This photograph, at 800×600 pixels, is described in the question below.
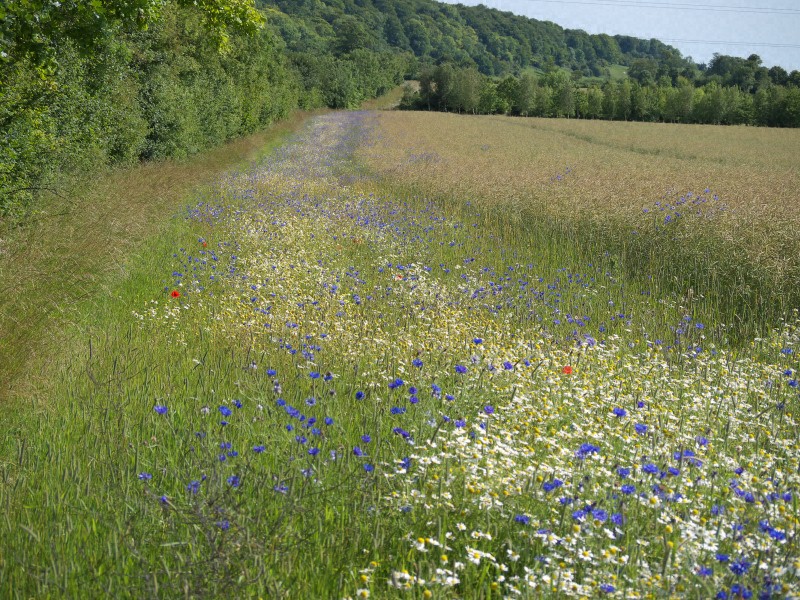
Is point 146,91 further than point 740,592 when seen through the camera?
Yes

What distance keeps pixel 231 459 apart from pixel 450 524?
1204mm

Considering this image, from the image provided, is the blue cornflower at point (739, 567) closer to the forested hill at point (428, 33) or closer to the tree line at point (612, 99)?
the tree line at point (612, 99)

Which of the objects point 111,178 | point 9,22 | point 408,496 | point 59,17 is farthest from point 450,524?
point 111,178

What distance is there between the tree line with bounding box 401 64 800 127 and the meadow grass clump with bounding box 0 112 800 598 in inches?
2893

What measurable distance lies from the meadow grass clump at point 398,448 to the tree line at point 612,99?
73.5m

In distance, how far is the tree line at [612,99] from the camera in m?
70.1

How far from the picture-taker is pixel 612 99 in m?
84.0

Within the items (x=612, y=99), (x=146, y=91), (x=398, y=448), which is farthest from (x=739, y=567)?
(x=612, y=99)

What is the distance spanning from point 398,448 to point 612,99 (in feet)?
294

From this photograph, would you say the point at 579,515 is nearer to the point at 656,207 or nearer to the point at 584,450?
the point at 584,450

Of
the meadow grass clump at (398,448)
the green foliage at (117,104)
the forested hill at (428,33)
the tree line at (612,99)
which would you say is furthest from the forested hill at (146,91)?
the forested hill at (428,33)

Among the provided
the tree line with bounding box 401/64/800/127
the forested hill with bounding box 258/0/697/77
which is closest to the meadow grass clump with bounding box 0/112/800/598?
the tree line with bounding box 401/64/800/127

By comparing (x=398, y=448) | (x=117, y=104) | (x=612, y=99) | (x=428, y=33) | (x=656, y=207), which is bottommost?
(x=398, y=448)

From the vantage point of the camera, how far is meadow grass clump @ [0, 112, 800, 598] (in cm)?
254
